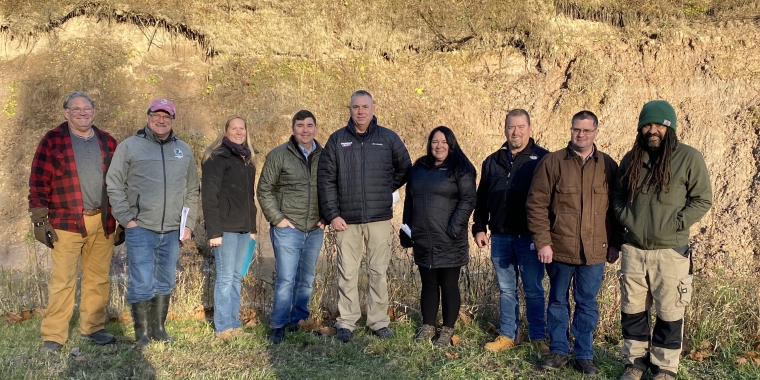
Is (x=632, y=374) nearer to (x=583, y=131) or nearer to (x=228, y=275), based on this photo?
(x=583, y=131)

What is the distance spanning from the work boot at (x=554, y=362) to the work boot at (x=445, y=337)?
0.93 m

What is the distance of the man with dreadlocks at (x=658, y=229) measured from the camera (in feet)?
13.9

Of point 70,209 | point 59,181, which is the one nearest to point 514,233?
point 70,209

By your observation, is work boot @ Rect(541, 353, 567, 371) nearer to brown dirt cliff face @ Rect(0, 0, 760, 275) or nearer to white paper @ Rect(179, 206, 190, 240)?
white paper @ Rect(179, 206, 190, 240)

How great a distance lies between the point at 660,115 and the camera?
4.29 metres

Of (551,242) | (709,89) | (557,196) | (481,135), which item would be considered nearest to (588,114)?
(557,196)

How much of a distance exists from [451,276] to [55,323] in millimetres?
3781

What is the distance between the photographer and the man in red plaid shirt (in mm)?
5121

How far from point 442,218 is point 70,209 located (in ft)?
11.5

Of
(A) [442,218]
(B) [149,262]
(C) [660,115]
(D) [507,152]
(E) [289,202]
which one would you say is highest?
(C) [660,115]

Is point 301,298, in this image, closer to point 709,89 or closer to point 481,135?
point 481,135

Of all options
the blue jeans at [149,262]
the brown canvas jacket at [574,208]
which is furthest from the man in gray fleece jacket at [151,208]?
the brown canvas jacket at [574,208]

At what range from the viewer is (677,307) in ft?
14.3

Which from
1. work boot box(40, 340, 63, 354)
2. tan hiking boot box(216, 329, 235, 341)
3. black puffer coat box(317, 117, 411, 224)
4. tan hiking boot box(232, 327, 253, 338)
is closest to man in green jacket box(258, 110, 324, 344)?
black puffer coat box(317, 117, 411, 224)
